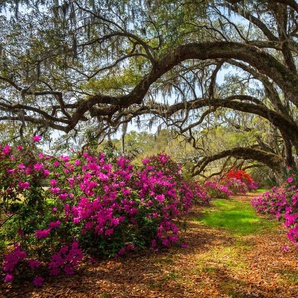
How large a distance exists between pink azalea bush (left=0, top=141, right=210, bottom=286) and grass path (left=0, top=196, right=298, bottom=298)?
208 millimetres

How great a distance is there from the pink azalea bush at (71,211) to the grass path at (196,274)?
0.21m

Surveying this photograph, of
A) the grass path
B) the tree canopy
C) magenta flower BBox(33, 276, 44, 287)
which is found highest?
the tree canopy

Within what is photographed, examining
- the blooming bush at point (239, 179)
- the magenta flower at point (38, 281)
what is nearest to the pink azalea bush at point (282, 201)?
the magenta flower at point (38, 281)

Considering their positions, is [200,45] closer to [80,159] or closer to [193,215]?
[80,159]

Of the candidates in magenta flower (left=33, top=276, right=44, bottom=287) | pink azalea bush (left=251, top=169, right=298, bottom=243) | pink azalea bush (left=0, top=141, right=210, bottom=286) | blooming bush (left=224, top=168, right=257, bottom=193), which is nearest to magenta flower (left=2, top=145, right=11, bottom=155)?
pink azalea bush (left=0, top=141, right=210, bottom=286)

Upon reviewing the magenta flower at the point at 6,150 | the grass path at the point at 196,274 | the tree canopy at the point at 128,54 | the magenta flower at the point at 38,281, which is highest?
the tree canopy at the point at 128,54

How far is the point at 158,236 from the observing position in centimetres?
472

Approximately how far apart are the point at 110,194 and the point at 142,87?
179 cm

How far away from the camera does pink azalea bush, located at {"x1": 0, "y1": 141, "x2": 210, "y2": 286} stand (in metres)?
3.23

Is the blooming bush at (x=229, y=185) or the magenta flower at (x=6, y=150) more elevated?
the magenta flower at (x=6, y=150)

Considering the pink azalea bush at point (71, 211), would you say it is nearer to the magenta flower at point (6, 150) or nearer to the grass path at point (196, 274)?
the magenta flower at point (6, 150)

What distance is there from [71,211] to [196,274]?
75.8 inches

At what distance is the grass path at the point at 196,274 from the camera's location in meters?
3.00

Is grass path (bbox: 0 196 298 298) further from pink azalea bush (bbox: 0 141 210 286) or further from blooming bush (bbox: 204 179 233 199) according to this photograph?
blooming bush (bbox: 204 179 233 199)
